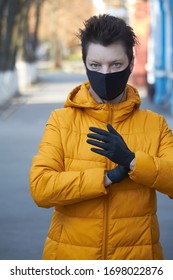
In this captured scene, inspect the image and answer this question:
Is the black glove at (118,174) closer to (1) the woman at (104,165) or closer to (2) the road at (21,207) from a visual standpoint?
(1) the woman at (104,165)

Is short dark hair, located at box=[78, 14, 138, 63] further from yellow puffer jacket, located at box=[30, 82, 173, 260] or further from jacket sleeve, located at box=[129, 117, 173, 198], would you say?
jacket sleeve, located at box=[129, 117, 173, 198]

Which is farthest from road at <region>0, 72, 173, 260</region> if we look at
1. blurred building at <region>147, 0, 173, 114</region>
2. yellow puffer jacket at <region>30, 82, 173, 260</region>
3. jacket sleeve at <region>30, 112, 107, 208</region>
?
blurred building at <region>147, 0, 173, 114</region>

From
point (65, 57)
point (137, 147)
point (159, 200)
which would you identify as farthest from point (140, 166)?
point (65, 57)

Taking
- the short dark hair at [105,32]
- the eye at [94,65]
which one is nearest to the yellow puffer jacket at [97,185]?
the eye at [94,65]

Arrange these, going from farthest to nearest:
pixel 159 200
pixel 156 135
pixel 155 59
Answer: pixel 155 59
pixel 159 200
pixel 156 135

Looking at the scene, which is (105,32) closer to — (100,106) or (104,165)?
(100,106)

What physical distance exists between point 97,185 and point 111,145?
165 mm

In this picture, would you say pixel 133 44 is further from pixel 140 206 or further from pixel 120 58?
pixel 140 206

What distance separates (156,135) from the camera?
3744mm

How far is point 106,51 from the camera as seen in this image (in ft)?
11.9

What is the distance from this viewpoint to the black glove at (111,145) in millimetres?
3494

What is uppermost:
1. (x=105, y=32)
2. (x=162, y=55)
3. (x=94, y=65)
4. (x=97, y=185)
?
(x=105, y=32)

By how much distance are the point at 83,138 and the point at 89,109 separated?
0.39ft

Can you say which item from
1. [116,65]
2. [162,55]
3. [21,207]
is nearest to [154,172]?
[116,65]
